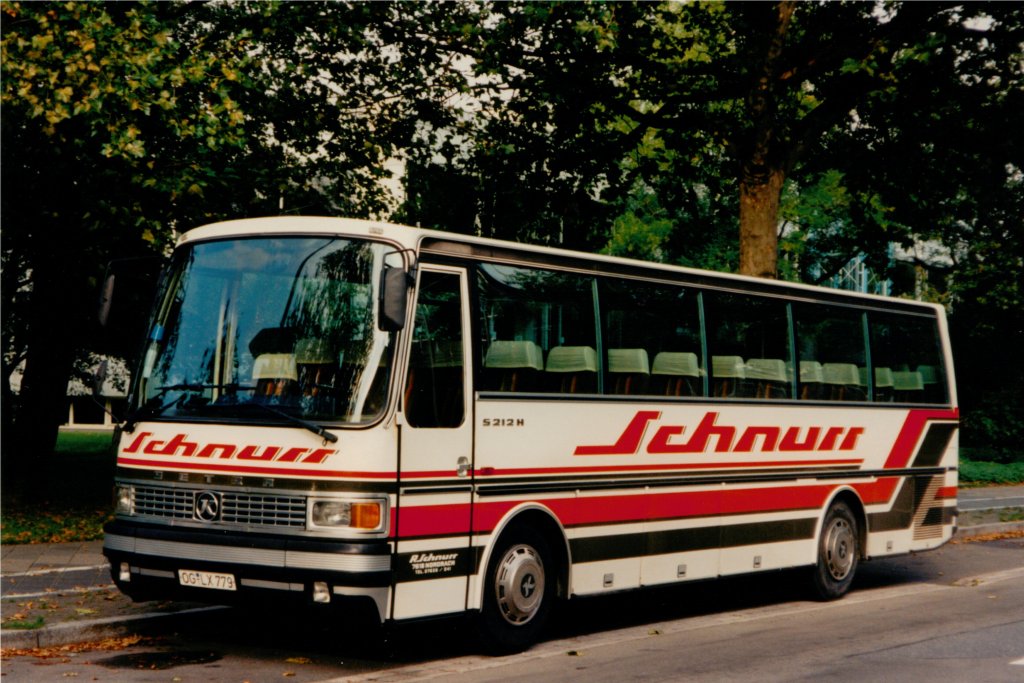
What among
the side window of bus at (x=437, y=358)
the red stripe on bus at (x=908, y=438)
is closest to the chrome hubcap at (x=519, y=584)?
the side window of bus at (x=437, y=358)

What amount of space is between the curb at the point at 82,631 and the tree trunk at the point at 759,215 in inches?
436

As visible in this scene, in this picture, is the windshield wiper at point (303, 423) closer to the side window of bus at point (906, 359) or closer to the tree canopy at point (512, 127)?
the tree canopy at point (512, 127)

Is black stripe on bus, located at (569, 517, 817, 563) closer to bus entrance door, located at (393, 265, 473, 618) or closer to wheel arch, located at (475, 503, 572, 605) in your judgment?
wheel arch, located at (475, 503, 572, 605)

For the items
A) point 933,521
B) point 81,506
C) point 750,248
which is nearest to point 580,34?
point 750,248

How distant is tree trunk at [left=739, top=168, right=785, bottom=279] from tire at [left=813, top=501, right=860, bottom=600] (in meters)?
5.68

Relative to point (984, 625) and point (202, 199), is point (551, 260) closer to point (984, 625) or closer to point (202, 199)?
point (984, 625)

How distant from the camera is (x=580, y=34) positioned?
17797 millimetres

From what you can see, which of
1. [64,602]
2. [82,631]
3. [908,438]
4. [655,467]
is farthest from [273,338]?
[908,438]

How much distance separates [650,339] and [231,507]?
167 inches

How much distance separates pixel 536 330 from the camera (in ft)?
34.0

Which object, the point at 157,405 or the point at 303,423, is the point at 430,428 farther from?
the point at 157,405

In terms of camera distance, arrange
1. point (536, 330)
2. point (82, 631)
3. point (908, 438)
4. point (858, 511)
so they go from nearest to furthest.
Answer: point (82, 631) < point (536, 330) < point (858, 511) < point (908, 438)

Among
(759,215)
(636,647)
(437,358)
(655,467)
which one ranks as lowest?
(636,647)

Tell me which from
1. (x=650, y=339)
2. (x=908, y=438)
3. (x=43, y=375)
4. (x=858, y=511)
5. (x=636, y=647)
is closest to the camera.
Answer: (x=636, y=647)
